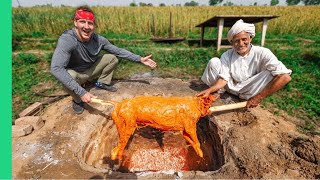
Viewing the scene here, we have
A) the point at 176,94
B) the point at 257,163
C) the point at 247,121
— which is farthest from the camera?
the point at 176,94

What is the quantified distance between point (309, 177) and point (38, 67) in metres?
7.17

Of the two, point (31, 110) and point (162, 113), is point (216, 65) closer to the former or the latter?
point (162, 113)

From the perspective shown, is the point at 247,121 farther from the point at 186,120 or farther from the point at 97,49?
the point at 97,49

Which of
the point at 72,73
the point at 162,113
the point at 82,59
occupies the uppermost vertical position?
the point at 82,59

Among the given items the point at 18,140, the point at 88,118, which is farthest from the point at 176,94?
the point at 18,140

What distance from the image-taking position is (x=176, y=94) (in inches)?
179

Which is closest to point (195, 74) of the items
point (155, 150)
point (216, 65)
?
point (216, 65)

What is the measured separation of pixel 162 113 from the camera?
2.90 m

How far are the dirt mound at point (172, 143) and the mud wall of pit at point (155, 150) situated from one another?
16 mm

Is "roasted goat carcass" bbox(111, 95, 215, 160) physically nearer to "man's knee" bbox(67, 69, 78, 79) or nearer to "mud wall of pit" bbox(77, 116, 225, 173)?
"mud wall of pit" bbox(77, 116, 225, 173)

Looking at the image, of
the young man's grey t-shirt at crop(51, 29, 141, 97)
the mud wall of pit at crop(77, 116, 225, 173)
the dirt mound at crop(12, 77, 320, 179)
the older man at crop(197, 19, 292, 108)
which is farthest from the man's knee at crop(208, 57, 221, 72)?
the young man's grey t-shirt at crop(51, 29, 141, 97)

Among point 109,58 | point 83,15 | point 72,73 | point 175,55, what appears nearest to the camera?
point 83,15

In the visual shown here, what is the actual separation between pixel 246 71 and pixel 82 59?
290cm

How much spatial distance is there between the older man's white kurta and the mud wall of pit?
2.61 ft
